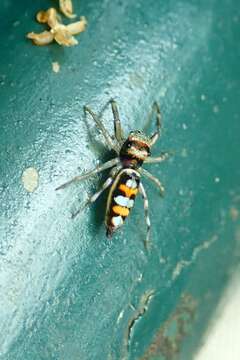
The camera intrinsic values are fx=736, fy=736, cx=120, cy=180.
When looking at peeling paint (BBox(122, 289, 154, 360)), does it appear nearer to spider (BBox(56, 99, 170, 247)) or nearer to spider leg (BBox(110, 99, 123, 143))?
spider (BBox(56, 99, 170, 247))

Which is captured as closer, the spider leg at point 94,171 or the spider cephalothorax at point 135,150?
the spider leg at point 94,171

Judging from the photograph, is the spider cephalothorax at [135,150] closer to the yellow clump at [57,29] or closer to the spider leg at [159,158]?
the spider leg at [159,158]

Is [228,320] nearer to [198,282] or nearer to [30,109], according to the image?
[198,282]

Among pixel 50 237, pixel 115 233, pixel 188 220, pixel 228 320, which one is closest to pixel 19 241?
pixel 50 237

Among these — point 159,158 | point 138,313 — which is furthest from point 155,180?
point 138,313

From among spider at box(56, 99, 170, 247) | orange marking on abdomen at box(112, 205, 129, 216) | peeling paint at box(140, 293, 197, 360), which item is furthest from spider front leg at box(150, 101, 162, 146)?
peeling paint at box(140, 293, 197, 360)

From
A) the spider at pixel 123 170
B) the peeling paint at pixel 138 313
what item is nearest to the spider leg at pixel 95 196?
the spider at pixel 123 170

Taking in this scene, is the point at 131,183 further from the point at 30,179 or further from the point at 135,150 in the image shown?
the point at 30,179
